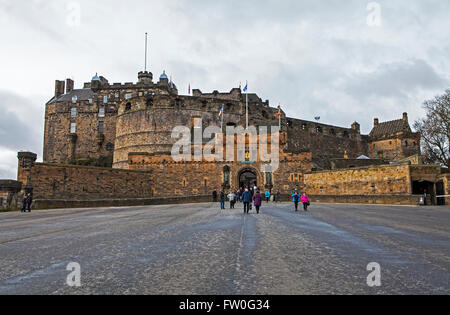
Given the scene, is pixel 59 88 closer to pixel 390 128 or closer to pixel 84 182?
pixel 84 182

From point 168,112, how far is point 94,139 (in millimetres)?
12808

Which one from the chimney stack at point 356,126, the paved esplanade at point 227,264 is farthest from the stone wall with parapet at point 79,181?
the chimney stack at point 356,126

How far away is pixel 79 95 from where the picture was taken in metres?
51.2

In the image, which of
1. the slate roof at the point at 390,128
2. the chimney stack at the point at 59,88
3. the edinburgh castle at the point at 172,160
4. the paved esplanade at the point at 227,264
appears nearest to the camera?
A: the paved esplanade at the point at 227,264

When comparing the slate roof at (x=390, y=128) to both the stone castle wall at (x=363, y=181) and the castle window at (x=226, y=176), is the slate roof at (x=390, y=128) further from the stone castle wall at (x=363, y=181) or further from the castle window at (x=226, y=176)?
the castle window at (x=226, y=176)

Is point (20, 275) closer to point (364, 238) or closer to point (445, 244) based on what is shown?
point (364, 238)

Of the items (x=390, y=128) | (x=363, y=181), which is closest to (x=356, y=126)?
(x=390, y=128)

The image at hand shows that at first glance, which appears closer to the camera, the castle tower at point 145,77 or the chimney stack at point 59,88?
the castle tower at point 145,77

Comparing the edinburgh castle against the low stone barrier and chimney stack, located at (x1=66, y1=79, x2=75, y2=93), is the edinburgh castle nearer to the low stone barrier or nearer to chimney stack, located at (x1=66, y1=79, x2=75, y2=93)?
the low stone barrier

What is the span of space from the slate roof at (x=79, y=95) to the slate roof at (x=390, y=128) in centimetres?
4391

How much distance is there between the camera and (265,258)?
393cm

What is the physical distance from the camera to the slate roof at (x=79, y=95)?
49.8 metres

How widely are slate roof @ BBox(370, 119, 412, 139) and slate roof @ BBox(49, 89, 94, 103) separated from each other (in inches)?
1729
